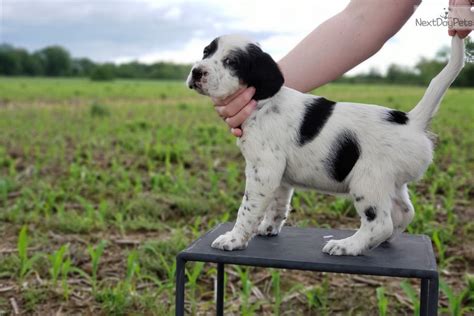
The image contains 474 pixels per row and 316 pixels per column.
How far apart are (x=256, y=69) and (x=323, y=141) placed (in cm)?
34

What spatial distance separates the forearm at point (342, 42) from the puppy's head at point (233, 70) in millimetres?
377

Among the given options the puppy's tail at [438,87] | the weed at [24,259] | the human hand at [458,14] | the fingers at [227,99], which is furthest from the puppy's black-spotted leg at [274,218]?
the weed at [24,259]

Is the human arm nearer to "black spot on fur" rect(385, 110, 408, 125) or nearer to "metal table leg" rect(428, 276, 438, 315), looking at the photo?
"black spot on fur" rect(385, 110, 408, 125)

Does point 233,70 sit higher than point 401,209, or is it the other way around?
point 233,70

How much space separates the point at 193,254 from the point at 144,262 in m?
1.60

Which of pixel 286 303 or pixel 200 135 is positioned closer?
pixel 286 303

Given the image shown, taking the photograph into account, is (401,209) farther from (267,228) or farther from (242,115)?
(242,115)

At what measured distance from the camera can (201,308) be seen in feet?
10.2

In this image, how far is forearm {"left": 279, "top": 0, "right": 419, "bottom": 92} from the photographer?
7.70 ft

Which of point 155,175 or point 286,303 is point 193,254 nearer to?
point 286,303

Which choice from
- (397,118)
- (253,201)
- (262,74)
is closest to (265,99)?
(262,74)

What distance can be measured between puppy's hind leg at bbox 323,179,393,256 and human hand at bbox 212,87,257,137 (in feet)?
1.47

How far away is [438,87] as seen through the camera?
192 centimetres

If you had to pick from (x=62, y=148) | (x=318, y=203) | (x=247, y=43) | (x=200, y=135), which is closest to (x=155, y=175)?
(x=318, y=203)
